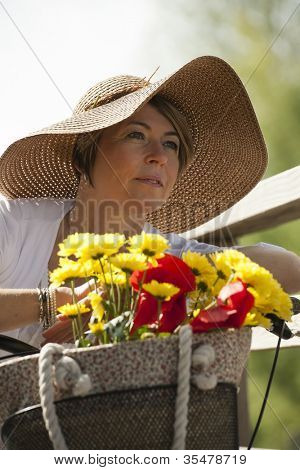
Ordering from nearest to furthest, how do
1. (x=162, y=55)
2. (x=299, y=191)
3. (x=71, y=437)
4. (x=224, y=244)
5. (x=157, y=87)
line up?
(x=71, y=437) → (x=157, y=87) → (x=299, y=191) → (x=224, y=244) → (x=162, y=55)

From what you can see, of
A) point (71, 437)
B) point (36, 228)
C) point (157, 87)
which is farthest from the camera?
point (36, 228)

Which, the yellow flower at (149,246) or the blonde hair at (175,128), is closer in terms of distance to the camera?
the yellow flower at (149,246)

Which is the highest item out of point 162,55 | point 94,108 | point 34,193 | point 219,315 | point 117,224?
point 162,55

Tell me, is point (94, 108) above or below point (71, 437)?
above

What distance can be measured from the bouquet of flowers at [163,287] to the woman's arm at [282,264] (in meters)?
0.60

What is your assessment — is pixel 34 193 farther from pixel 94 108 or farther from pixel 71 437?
pixel 71 437

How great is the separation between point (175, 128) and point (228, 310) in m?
1.21

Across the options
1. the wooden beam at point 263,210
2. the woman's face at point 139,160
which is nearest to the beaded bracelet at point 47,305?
the woman's face at point 139,160

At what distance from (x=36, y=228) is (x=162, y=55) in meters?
3.31

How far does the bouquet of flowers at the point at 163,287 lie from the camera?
1.03m

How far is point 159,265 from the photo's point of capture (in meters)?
1.08

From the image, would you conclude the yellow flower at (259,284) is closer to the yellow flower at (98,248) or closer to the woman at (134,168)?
the yellow flower at (98,248)

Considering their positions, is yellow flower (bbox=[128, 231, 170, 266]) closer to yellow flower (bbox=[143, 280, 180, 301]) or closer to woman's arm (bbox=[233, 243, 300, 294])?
yellow flower (bbox=[143, 280, 180, 301])
